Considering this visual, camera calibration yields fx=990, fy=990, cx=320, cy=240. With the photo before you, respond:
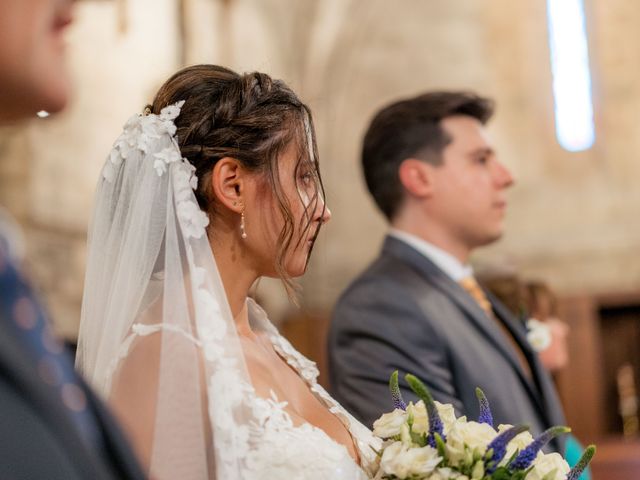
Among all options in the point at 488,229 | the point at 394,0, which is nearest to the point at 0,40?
the point at 488,229

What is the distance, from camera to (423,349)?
3096 millimetres

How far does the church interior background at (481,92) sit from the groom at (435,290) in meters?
4.48

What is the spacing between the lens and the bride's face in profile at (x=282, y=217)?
223 centimetres

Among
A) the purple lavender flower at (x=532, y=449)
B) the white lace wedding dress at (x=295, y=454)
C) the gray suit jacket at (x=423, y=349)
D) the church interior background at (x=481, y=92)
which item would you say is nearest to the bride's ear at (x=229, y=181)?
the white lace wedding dress at (x=295, y=454)

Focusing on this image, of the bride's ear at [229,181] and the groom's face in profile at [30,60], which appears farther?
the bride's ear at [229,181]

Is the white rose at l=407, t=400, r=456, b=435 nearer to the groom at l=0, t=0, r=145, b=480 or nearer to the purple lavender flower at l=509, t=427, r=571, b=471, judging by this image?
the purple lavender flower at l=509, t=427, r=571, b=471

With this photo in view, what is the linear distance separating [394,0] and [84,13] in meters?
4.80

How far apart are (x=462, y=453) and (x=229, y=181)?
0.81 metres

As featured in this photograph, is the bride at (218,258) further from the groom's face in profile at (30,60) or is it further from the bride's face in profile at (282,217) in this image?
the groom's face in profile at (30,60)

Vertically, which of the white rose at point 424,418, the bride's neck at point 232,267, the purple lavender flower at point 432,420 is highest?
the bride's neck at point 232,267

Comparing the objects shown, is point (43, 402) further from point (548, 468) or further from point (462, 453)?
point (548, 468)

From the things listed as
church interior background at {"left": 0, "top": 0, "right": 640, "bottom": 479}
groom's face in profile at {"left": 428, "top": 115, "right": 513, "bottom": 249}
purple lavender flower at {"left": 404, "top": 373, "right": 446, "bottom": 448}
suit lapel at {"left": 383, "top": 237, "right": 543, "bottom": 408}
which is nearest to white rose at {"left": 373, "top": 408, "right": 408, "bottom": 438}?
purple lavender flower at {"left": 404, "top": 373, "right": 446, "bottom": 448}

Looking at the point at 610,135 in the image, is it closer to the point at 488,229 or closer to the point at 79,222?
the point at 79,222

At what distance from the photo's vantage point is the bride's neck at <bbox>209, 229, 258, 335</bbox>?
2.27 m
